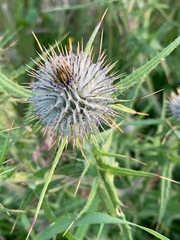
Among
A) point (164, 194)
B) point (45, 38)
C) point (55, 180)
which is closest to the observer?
point (55, 180)

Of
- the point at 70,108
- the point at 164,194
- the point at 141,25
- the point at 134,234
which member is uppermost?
the point at 141,25

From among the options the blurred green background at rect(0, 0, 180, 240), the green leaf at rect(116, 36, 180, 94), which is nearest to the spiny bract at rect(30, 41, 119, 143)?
the green leaf at rect(116, 36, 180, 94)

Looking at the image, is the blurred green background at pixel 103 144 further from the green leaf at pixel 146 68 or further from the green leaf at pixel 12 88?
the green leaf at pixel 146 68

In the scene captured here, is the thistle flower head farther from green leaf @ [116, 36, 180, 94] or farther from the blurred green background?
green leaf @ [116, 36, 180, 94]

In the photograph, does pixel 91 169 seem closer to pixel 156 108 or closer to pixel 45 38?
pixel 156 108

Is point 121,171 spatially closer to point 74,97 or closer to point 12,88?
point 74,97

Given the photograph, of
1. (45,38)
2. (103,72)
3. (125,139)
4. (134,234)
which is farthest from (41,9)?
(103,72)

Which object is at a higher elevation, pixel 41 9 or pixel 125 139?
pixel 41 9
